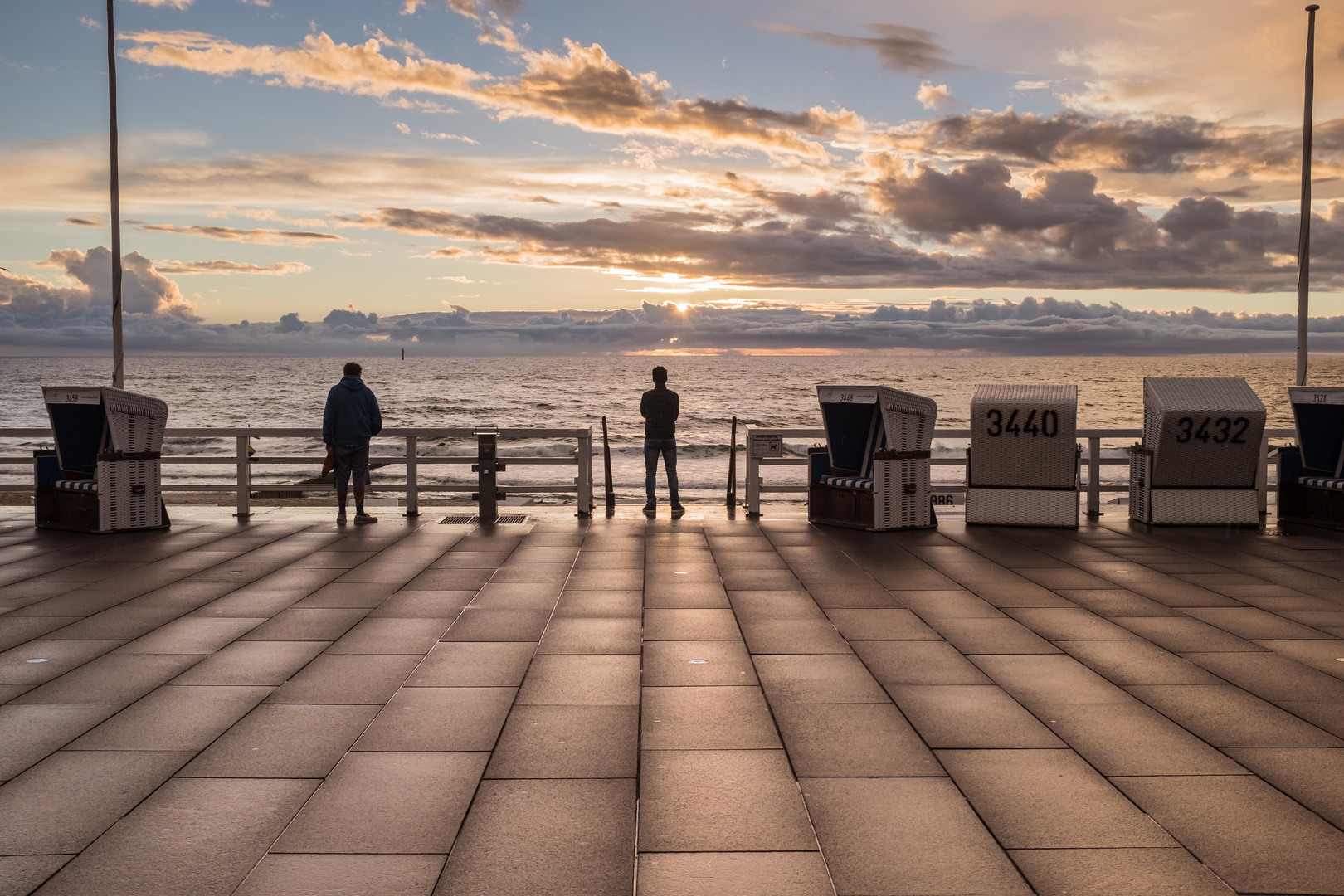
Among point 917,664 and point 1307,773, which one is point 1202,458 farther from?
point 1307,773

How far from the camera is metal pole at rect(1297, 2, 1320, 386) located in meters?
14.5

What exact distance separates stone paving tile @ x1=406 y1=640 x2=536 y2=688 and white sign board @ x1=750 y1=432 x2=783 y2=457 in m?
7.29

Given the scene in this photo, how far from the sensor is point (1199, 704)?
5156 mm

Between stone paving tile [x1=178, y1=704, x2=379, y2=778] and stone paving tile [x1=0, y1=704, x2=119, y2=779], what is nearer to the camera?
stone paving tile [x1=178, y1=704, x2=379, y2=778]

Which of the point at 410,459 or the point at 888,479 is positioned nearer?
the point at 888,479

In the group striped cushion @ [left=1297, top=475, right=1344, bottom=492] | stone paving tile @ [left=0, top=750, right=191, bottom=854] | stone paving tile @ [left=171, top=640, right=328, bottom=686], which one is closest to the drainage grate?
stone paving tile @ [left=171, top=640, right=328, bottom=686]

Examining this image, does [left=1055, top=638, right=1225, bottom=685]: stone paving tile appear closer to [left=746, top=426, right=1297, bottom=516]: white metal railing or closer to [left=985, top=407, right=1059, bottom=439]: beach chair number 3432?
[left=985, top=407, right=1059, bottom=439]: beach chair number 3432

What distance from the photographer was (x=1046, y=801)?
3916mm

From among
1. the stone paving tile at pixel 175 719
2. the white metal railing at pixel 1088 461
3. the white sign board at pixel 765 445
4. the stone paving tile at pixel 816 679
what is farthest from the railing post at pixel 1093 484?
the stone paving tile at pixel 175 719

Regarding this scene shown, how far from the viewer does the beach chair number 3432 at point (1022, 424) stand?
11805 mm

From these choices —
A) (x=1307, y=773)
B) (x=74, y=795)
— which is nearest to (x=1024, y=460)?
(x=1307, y=773)

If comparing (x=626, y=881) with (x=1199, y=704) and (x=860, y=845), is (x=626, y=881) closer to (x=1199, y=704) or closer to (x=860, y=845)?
(x=860, y=845)

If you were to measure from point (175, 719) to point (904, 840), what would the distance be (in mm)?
3718

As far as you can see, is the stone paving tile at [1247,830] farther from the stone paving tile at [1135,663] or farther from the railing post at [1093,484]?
the railing post at [1093,484]
